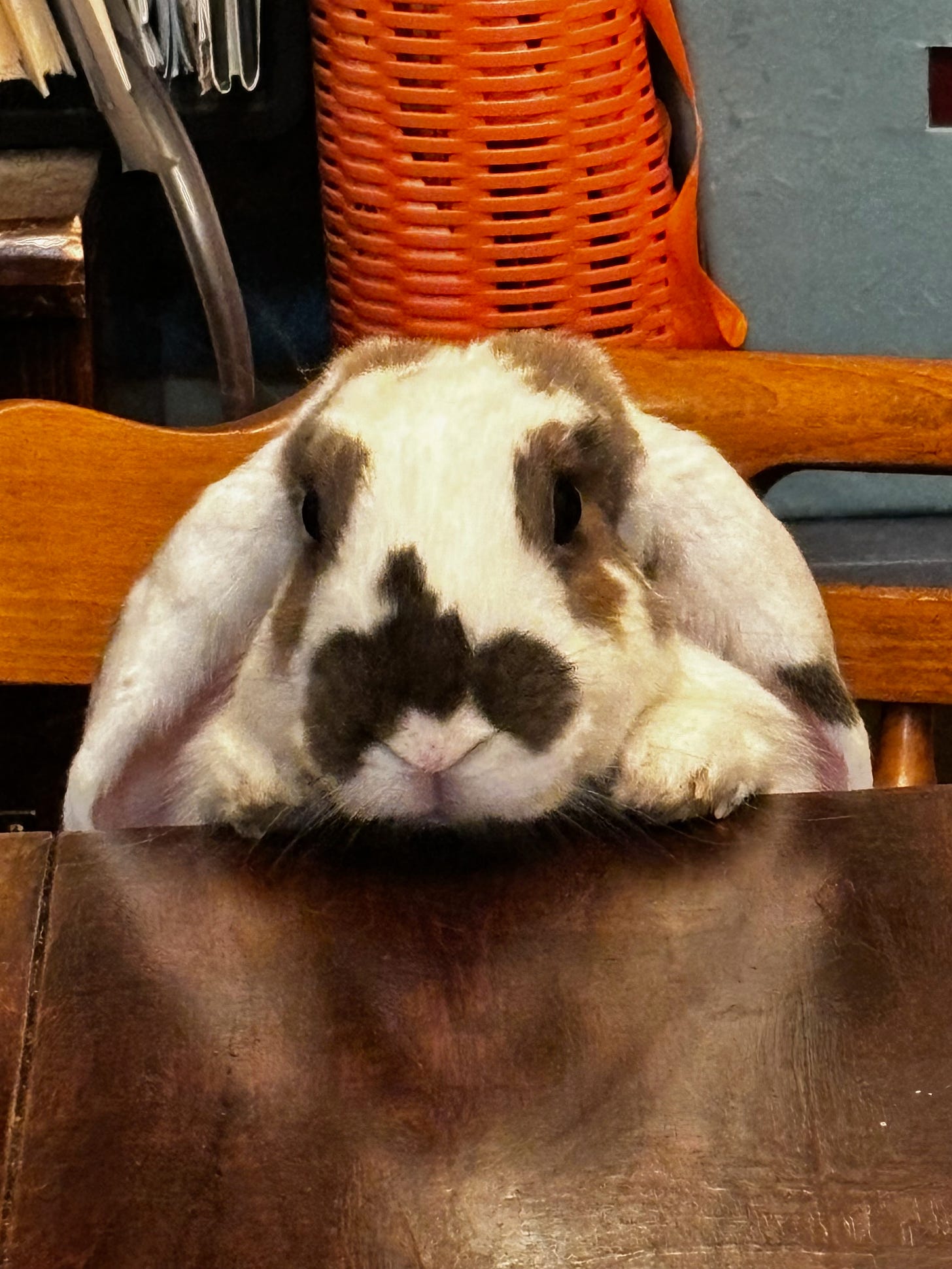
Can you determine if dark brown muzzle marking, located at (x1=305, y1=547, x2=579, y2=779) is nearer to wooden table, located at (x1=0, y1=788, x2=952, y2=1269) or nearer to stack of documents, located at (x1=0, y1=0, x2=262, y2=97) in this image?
wooden table, located at (x1=0, y1=788, x2=952, y2=1269)

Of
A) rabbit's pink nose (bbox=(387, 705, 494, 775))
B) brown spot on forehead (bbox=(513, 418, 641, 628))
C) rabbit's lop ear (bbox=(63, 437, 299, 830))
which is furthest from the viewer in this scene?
rabbit's lop ear (bbox=(63, 437, 299, 830))

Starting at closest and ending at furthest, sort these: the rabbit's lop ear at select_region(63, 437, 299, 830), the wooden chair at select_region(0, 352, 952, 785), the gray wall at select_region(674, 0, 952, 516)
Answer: the rabbit's lop ear at select_region(63, 437, 299, 830)
the wooden chair at select_region(0, 352, 952, 785)
the gray wall at select_region(674, 0, 952, 516)

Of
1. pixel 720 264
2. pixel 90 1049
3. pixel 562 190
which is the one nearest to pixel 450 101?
pixel 562 190

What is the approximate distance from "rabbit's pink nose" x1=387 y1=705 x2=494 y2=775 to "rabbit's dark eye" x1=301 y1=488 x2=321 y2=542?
0.60 ft

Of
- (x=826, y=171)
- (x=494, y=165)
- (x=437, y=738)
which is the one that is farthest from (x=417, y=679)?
(x=826, y=171)

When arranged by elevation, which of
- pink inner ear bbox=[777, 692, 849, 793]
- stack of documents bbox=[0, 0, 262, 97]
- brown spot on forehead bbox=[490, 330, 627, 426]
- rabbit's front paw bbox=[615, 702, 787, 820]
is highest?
stack of documents bbox=[0, 0, 262, 97]

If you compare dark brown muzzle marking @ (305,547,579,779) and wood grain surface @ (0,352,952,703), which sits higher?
dark brown muzzle marking @ (305,547,579,779)

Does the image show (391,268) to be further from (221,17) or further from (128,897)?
(128,897)

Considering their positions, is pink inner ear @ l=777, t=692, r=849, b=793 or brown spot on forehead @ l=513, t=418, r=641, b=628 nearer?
brown spot on forehead @ l=513, t=418, r=641, b=628

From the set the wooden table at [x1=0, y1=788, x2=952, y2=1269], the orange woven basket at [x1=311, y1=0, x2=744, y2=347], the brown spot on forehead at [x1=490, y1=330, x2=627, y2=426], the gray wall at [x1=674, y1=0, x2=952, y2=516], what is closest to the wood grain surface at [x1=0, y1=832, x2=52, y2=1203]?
the wooden table at [x1=0, y1=788, x2=952, y2=1269]

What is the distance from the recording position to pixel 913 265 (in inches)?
60.9

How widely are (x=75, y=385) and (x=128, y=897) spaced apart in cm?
83

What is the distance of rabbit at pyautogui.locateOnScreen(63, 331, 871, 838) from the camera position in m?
0.74

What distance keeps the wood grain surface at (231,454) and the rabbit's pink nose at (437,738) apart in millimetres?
530
